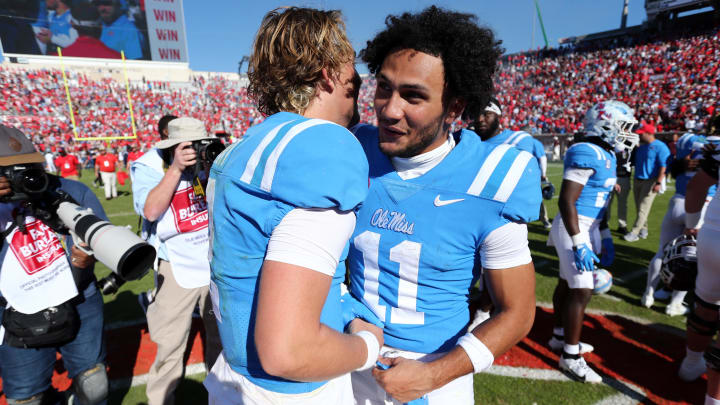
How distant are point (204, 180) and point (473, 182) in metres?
2.29

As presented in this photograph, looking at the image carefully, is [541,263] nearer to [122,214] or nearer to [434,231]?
[434,231]

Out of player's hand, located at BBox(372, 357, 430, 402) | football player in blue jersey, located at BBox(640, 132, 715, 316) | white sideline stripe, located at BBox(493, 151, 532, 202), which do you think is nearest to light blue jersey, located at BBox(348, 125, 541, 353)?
white sideline stripe, located at BBox(493, 151, 532, 202)

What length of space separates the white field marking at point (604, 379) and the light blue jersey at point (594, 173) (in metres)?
1.47

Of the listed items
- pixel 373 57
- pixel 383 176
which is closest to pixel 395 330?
pixel 383 176

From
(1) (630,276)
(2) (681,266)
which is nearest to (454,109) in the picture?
(2) (681,266)

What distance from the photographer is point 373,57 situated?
1718 millimetres

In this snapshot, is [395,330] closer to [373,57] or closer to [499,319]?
[499,319]

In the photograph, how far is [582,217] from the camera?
3.55 m

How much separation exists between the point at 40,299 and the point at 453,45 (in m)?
2.68

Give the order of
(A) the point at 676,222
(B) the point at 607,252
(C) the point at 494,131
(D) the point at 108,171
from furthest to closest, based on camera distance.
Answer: (D) the point at 108,171
(C) the point at 494,131
(A) the point at 676,222
(B) the point at 607,252

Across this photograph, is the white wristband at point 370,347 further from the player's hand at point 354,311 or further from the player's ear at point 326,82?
the player's ear at point 326,82

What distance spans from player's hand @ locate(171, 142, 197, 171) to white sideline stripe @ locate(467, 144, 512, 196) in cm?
208

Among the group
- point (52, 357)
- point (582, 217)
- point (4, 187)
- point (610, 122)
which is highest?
point (610, 122)

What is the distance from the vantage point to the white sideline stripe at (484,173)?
1424 mm
